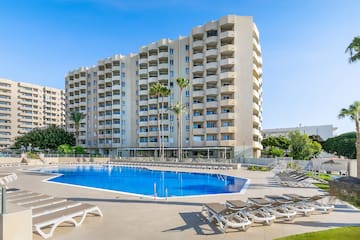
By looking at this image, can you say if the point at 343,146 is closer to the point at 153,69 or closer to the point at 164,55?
the point at 164,55

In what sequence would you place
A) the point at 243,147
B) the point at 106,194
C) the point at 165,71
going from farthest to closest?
the point at 165,71
the point at 243,147
the point at 106,194

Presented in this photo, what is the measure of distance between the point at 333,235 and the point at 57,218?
7.35 meters

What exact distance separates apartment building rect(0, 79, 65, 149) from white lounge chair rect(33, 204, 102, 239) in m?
107

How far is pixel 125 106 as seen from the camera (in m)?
67.9

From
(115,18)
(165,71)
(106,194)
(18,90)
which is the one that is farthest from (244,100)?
(18,90)

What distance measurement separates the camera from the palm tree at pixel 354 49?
1406 cm

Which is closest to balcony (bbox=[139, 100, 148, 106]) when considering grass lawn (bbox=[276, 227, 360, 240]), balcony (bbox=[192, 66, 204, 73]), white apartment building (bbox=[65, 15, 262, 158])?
white apartment building (bbox=[65, 15, 262, 158])

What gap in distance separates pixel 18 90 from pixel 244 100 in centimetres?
9213

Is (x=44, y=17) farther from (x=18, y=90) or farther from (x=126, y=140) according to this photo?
(x=18, y=90)

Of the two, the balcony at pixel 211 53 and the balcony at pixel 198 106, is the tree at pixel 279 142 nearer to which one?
the balcony at pixel 198 106

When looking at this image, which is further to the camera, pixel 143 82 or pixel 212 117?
pixel 143 82

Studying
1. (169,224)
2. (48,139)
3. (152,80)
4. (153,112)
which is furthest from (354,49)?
(48,139)

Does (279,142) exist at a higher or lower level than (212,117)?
lower

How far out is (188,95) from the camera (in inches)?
2242
